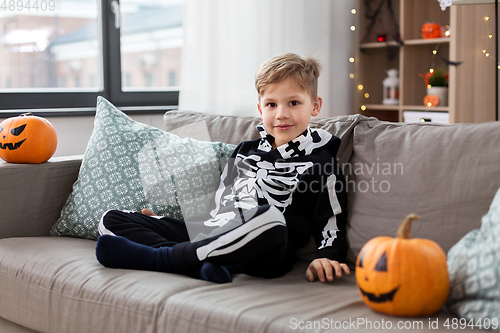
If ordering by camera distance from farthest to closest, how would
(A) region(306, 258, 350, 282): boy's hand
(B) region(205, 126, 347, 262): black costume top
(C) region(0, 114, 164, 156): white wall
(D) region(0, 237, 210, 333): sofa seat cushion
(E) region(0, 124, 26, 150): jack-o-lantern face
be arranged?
(C) region(0, 114, 164, 156): white wall, (E) region(0, 124, 26, 150): jack-o-lantern face, (B) region(205, 126, 347, 262): black costume top, (A) region(306, 258, 350, 282): boy's hand, (D) region(0, 237, 210, 333): sofa seat cushion

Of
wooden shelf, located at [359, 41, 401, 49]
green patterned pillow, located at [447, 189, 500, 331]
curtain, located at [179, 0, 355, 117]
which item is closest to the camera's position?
green patterned pillow, located at [447, 189, 500, 331]

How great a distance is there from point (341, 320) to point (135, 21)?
2389mm

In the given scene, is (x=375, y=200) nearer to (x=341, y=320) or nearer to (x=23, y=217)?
(x=341, y=320)

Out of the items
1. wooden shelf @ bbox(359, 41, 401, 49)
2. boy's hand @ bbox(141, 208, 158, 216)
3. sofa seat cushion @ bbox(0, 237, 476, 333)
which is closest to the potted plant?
wooden shelf @ bbox(359, 41, 401, 49)

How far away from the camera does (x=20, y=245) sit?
55.0 inches

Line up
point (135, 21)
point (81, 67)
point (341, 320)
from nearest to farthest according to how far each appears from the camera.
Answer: point (341, 320) → point (81, 67) → point (135, 21)

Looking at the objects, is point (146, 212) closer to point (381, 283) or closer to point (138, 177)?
point (138, 177)

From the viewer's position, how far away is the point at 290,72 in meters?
1.45

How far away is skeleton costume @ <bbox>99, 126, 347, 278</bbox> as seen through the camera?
A: 1.15m

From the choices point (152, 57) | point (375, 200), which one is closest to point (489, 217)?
point (375, 200)

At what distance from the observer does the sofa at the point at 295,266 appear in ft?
3.18

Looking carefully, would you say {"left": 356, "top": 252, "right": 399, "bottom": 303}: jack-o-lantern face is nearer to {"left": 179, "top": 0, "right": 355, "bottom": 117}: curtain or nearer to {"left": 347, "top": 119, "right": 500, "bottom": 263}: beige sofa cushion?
{"left": 347, "top": 119, "right": 500, "bottom": 263}: beige sofa cushion

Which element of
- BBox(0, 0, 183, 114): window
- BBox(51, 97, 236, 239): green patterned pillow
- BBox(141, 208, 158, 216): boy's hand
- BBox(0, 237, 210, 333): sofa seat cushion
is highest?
BBox(0, 0, 183, 114): window

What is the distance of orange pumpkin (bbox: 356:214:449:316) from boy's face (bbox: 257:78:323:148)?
576 mm
